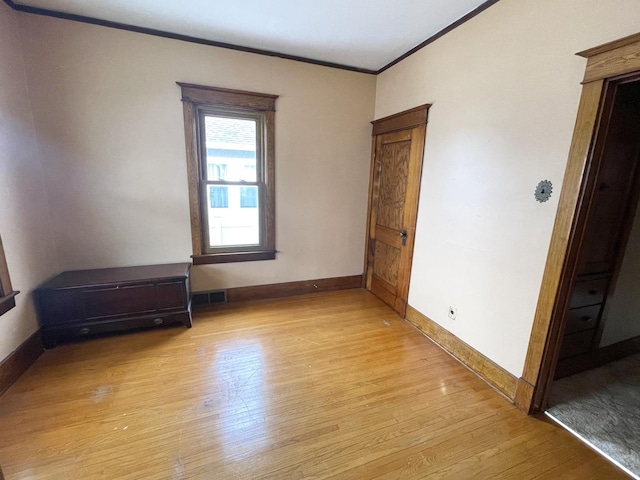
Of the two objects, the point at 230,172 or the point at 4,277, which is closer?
the point at 4,277

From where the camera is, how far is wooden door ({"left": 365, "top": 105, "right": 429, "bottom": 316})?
111 inches

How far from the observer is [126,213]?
278cm

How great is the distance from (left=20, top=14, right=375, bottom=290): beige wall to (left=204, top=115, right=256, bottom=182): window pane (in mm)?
285

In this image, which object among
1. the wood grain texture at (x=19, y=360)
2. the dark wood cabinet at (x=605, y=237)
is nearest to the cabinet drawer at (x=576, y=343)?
the dark wood cabinet at (x=605, y=237)

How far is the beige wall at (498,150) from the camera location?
62.8 inches

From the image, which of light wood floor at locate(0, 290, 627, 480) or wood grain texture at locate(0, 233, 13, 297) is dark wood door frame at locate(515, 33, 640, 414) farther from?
wood grain texture at locate(0, 233, 13, 297)

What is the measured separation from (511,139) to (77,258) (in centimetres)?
380

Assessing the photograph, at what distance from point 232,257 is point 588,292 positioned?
3.20 m

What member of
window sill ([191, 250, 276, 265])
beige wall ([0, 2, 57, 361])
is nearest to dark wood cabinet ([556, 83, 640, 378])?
window sill ([191, 250, 276, 265])

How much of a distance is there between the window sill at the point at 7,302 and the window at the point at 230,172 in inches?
53.6

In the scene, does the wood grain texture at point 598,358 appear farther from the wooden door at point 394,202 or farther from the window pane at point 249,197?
the window pane at point 249,197

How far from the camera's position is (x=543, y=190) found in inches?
67.3

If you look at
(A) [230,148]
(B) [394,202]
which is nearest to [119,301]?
(A) [230,148]

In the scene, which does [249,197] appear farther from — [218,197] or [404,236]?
[404,236]
